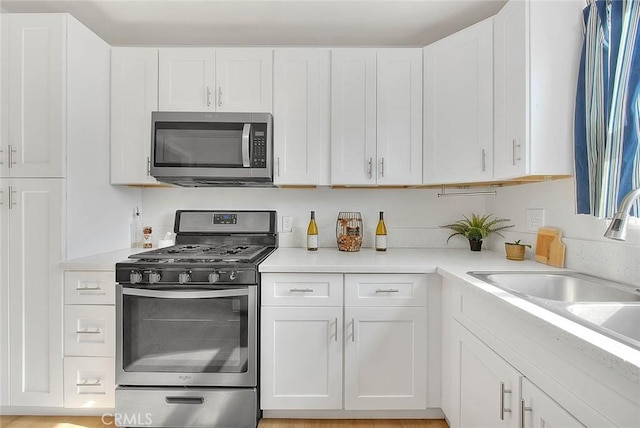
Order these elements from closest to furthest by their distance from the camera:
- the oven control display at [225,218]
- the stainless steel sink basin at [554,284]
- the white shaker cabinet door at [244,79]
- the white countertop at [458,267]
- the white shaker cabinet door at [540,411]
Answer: the white countertop at [458,267] < the white shaker cabinet door at [540,411] < the stainless steel sink basin at [554,284] < the white shaker cabinet door at [244,79] < the oven control display at [225,218]

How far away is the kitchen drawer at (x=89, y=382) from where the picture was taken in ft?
5.87

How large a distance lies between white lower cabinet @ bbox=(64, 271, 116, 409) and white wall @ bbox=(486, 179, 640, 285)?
2321 mm

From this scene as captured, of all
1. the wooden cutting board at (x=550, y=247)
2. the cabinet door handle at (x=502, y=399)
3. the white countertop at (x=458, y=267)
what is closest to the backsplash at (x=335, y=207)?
the white countertop at (x=458, y=267)

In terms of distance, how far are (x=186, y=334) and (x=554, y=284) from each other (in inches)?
70.3

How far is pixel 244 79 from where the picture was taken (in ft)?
7.04

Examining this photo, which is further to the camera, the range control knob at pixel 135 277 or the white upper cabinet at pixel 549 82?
the range control knob at pixel 135 277

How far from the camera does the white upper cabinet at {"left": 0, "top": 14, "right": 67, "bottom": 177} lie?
1799mm

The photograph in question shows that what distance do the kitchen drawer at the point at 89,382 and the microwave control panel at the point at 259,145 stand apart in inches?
52.7

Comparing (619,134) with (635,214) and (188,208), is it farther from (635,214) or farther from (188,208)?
(188,208)

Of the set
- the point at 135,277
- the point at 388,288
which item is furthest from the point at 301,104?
the point at 135,277

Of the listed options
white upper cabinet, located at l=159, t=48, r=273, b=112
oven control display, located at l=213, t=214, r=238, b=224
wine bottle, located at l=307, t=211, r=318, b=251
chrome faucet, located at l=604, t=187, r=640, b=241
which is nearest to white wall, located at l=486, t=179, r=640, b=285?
chrome faucet, located at l=604, t=187, r=640, b=241

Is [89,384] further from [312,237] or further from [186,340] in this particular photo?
[312,237]

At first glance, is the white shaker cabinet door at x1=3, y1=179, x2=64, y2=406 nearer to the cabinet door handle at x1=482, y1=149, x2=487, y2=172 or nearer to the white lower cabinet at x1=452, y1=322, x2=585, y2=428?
the white lower cabinet at x1=452, y1=322, x2=585, y2=428

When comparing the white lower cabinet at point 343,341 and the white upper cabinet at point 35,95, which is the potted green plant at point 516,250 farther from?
the white upper cabinet at point 35,95
